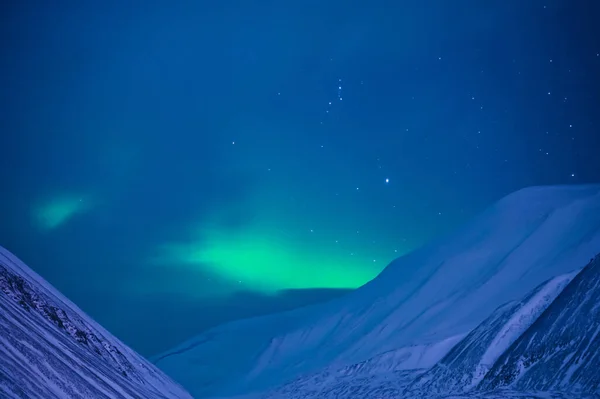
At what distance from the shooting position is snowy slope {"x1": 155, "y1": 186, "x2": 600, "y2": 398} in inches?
1097

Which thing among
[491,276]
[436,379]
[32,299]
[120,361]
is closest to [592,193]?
[491,276]

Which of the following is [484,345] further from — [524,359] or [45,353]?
[45,353]

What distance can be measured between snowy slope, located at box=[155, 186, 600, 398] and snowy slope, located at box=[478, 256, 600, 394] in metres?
6.13

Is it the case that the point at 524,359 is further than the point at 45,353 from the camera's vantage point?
Yes

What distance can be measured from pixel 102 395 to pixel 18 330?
1.94 meters

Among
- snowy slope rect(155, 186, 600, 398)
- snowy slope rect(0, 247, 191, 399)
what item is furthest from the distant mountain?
snowy slope rect(0, 247, 191, 399)

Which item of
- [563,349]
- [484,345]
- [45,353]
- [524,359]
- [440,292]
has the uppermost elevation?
[440,292]

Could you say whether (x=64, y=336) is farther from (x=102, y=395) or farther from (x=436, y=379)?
(x=436, y=379)

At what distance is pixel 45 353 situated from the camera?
8.80 metres

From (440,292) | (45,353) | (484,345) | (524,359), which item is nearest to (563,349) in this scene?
(524,359)

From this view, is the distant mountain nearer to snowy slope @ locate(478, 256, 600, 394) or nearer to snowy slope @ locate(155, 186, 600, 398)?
snowy slope @ locate(478, 256, 600, 394)

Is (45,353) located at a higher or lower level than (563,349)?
higher

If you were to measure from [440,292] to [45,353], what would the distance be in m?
29.4

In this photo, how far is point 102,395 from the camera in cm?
914
